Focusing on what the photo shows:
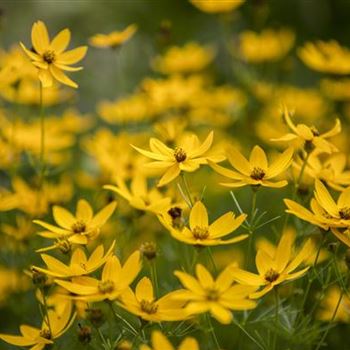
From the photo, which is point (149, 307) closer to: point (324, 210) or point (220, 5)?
point (324, 210)

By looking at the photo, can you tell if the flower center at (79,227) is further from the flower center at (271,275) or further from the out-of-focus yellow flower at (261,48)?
the out-of-focus yellow flower at (261,48)

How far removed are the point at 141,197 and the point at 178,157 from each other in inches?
9.3

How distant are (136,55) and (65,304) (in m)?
2.67

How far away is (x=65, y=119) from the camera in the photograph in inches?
93.4

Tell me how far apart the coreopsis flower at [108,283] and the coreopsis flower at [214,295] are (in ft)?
0.34

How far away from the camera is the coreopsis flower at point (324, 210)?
129 centimetres

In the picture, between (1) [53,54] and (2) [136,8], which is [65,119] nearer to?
(1) [53,54]

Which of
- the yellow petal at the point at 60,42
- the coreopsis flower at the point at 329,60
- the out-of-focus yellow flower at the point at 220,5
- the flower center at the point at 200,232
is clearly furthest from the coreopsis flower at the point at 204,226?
the out-of-focus yellow flower at the point at 220,5

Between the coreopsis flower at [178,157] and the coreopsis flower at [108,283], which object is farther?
the coreopsis flower at [178,157]

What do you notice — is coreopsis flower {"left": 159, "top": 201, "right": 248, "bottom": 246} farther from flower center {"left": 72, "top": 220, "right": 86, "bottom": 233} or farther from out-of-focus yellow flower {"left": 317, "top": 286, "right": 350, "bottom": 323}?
out-of-focus yellow flower {"left": 317, "top": 286, "right": 350, "bottom": 323}

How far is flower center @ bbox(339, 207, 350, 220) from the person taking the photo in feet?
4.42

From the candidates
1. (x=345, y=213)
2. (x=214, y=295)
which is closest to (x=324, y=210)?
(x=345, y=213)

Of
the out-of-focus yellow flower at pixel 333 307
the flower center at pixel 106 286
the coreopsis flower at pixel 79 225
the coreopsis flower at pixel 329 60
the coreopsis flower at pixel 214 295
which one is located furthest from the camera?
the coreopsis flower at pixel 329 60

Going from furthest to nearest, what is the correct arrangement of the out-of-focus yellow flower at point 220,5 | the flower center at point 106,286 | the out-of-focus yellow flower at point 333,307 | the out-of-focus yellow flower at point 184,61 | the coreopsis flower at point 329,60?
the out-of-focus yellow flower at point 184,61
the out-of-focus yellow flower at point 220,5
the coreopsis flower at point 329,60
the out-of-focus yellow flower at point 333,307
the flower center at point 106,286
